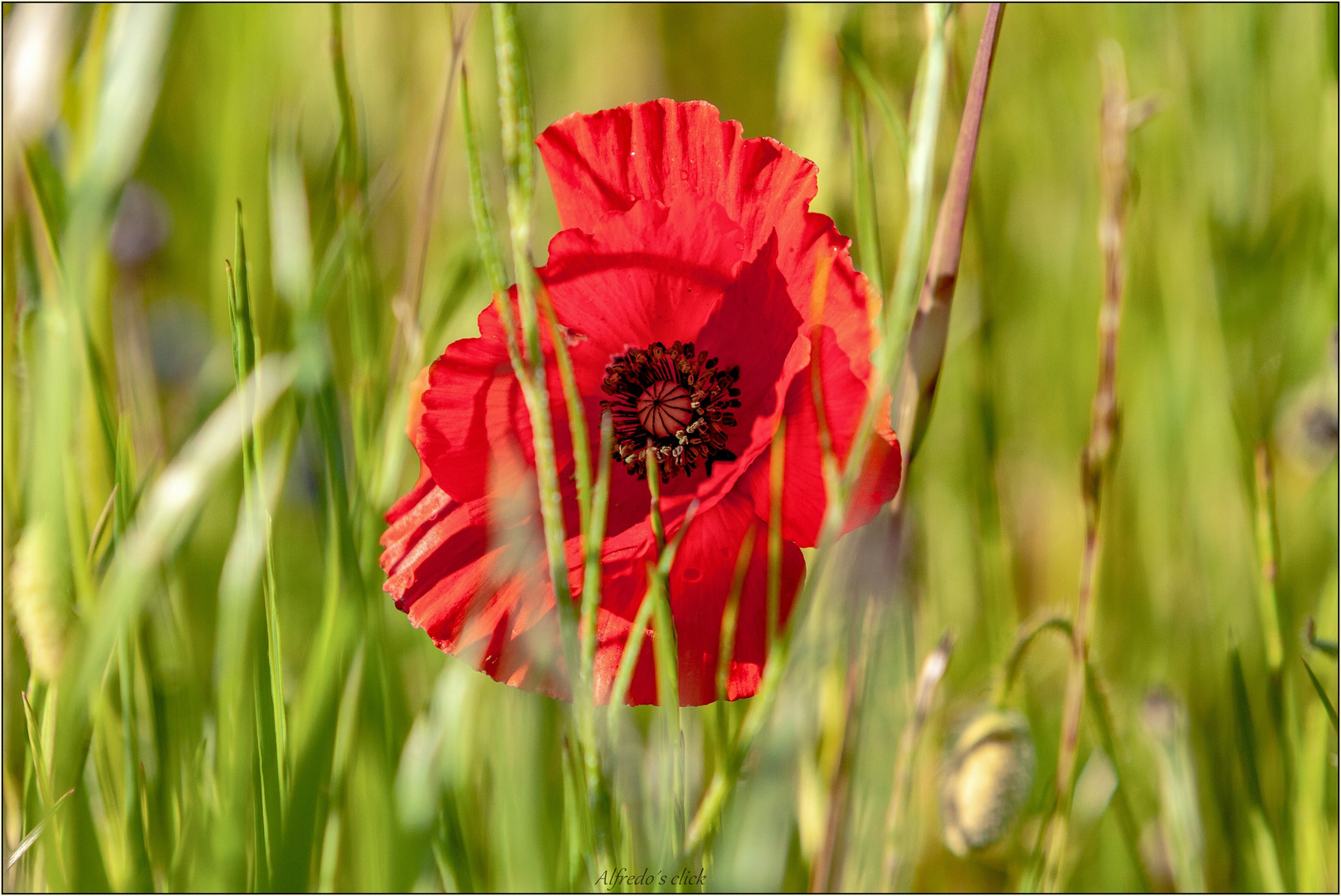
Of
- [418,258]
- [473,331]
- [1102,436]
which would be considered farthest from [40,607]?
[1102,436]

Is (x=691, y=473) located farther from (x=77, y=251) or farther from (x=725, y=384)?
(x=77, y=251)

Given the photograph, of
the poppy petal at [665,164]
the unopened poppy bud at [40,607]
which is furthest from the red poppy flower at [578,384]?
the unopened poppy bud at [40,607]

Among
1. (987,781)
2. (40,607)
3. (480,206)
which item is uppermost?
(480,206)

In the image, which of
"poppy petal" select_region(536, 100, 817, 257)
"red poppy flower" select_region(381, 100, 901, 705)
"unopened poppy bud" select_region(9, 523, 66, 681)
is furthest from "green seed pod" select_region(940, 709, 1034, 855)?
"unopened poppy bud" select_region(9, 523, 66, 681)

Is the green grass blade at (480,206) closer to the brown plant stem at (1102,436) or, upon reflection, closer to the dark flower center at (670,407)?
the dark flower center at (670,407)

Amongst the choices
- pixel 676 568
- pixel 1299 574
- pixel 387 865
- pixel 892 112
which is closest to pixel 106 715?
pixel 387 865

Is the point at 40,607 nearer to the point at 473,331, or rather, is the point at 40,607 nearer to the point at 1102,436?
the point at 473,331

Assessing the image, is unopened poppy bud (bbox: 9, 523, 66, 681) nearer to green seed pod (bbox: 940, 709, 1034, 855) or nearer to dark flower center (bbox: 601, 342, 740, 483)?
dark flower center (bbox: 601, 342, 740, 483)
